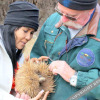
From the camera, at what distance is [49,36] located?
179cm

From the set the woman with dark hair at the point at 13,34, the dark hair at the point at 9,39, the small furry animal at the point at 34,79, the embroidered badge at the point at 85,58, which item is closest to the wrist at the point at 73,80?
the embroidered badge at the point at 85,58

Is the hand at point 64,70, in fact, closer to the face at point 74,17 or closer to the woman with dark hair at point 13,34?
the face at point 74,17

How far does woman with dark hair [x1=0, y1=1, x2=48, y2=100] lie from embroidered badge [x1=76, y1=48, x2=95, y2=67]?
693mm

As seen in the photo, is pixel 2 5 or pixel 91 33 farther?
pixel 2 5

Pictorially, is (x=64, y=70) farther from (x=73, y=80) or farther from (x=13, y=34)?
(x=13, y=34)

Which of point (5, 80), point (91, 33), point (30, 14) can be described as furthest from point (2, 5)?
point (91, 33)

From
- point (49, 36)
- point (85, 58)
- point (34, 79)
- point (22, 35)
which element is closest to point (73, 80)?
point (85, 58)

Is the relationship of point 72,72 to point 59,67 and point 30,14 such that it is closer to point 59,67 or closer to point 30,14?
point 59,67

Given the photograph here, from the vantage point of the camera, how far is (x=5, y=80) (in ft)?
5.69

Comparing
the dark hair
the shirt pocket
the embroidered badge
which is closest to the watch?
the embroidered badge

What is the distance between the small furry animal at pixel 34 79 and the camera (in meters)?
1.62

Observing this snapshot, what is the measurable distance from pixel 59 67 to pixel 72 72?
13 cm

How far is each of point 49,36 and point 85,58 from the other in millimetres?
489

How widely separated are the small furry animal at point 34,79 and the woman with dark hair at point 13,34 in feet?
0.43
